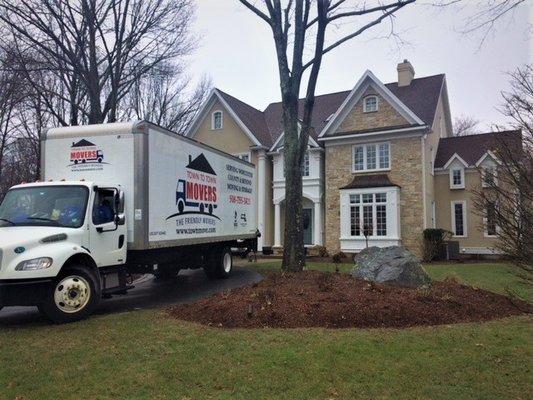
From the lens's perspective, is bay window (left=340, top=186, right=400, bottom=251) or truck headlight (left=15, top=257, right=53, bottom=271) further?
bay window (left=340, top=186, right=400, bottom=251)

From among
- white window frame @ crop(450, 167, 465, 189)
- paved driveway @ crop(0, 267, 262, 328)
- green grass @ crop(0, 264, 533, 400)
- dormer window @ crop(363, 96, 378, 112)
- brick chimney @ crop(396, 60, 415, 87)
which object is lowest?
paved driveway @ crop(0, 267, 262, 328)

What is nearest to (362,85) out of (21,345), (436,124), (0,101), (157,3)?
(436,124)

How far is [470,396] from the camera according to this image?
15.2 feet

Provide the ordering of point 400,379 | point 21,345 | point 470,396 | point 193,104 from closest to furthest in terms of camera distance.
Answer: point 470,396 → point 400,379 → point 21,345 → point 193,104

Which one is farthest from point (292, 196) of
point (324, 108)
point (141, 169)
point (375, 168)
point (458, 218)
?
point (324, 108)

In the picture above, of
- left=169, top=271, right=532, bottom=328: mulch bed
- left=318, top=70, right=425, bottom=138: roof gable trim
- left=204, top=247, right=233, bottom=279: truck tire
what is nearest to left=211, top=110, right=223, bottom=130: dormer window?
left=318, top=70, right=425, bottom=138: roof gable trim

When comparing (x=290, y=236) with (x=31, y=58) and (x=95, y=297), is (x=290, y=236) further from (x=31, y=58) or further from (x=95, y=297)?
(x=31, y=58)

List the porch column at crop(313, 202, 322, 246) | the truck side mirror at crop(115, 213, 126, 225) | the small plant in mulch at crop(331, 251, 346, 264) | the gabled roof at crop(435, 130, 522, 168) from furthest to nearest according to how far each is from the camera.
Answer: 1. the porch column at crop(313, 202, 322, 246)
2. the gabled roof at crop(435, 130, 522, 168)
3. the small plant in mulch at crop(331, 251, 346, 264)
4. the truck side mirror at crop(115, 213, 126, 225)

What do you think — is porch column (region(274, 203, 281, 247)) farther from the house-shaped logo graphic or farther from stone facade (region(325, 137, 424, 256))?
the house-shaped logo graphic

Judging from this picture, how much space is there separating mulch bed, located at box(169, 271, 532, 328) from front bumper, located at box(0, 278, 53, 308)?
2263mm

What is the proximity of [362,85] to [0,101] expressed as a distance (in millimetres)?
18878

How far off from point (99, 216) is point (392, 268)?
→ 19.8 feet

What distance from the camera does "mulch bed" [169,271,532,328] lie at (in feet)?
24.8

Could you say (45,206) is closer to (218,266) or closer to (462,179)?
(218,266)
